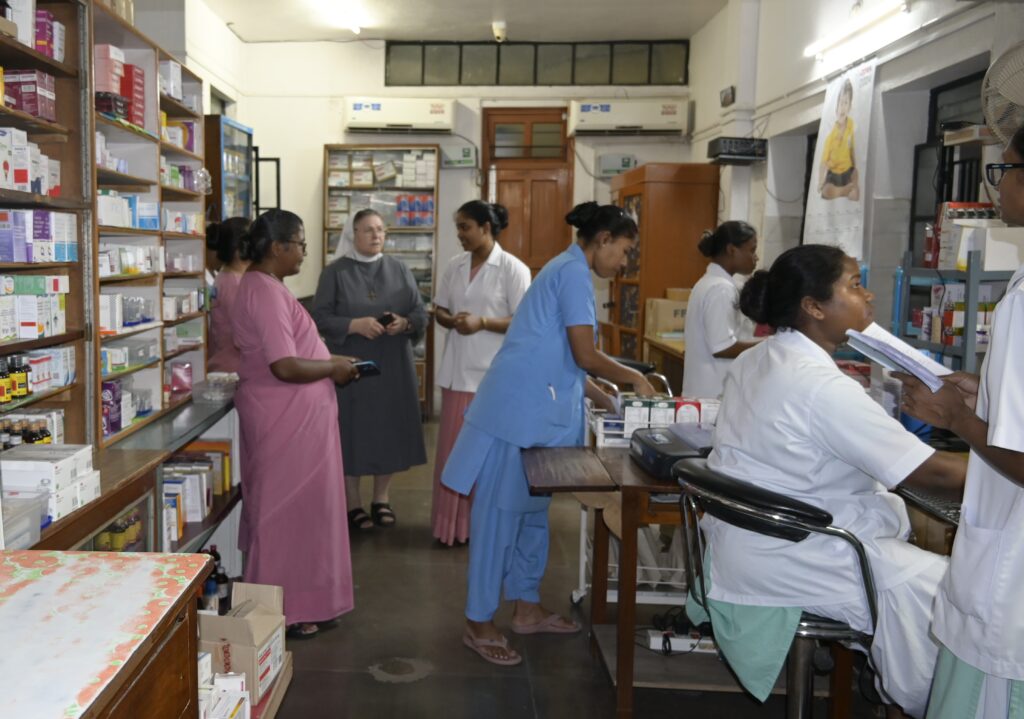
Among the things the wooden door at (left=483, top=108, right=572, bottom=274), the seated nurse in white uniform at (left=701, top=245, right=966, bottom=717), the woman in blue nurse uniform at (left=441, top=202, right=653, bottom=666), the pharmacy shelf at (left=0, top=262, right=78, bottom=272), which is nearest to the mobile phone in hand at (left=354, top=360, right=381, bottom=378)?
the woman in blue nurse uniform at (left=441, top=202, right=653, bottom=666)

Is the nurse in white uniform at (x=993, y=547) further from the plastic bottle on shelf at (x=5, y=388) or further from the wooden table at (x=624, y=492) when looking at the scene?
the plastic bottle on shelf at (x=5, y=388)

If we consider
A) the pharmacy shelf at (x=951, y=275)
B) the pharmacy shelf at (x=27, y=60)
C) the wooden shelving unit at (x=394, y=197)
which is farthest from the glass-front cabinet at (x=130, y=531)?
the wooden shelving unit at (x=394, y=197)

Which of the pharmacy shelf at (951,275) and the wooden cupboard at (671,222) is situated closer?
the pharmacy shelf at (951,275)

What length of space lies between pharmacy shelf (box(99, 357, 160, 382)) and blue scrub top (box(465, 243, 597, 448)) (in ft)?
4.46

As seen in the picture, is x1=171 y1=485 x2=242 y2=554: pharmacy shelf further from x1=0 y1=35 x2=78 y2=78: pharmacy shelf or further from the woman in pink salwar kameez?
x1=0 y1=35 x2=78 y2=78: pharmacy shelf

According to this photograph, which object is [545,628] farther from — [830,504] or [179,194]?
[179,194]

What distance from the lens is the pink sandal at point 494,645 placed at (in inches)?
120

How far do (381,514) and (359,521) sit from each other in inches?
4.9

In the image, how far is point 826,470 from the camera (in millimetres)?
1990

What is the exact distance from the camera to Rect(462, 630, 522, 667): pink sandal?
9.98ft

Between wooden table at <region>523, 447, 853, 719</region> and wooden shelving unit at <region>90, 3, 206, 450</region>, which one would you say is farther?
wooden shelving unit at <region>90, 3, 206, 450</region>

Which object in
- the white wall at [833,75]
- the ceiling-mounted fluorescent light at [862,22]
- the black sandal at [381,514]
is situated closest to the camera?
the white wall at [833,75]

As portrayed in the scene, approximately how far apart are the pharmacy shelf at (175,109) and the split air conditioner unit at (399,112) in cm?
420

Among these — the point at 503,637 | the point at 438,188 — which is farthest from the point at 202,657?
the point at 438,188
